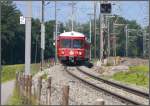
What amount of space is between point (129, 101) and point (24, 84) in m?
3.83

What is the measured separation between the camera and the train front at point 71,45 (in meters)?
53.7

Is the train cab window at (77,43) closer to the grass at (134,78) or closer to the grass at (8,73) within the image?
the grass at (8,73)

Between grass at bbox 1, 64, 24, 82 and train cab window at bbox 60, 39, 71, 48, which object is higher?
train cab window at bbox 60, 39, 71, 48

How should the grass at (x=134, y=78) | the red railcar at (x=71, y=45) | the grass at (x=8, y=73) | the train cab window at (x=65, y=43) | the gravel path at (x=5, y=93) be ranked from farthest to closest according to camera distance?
the train cab window at (x=65, y=43) → the red railcar at (x=71, y=45) → the grass at (x=8, y=73) → the grass at (x=134, y=78) → the gravel path at (x=5, y=93)

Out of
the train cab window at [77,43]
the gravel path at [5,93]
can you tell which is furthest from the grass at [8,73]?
the gravel path at [5,93]

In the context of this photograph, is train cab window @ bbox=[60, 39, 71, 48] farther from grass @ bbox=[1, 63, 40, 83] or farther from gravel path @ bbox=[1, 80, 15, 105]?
gravel path @ bbox=[1, 80, 15, 105]

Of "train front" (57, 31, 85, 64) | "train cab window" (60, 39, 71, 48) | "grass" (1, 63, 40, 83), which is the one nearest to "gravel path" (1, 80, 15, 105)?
"grass" (1, 63, 40, 83)

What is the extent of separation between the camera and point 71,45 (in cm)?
5416

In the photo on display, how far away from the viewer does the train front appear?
5372 centimetres

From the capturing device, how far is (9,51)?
99.2m

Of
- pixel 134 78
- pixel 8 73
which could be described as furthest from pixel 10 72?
pixel 134 78

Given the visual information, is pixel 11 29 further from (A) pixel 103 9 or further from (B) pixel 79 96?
(B) pixel 79 96

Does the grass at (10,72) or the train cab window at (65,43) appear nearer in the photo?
the grass at (10,72)

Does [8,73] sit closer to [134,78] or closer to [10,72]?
[10,72]
